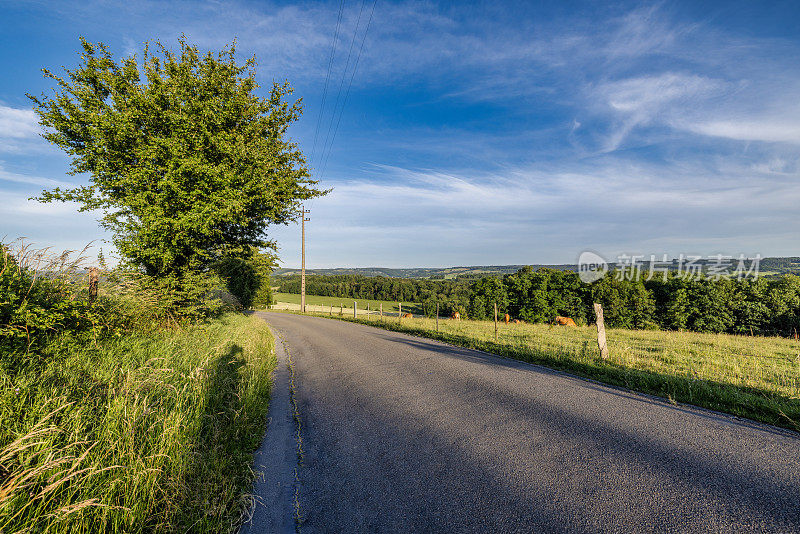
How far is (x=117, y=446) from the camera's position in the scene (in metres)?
3.07

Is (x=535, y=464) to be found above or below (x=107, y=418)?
below

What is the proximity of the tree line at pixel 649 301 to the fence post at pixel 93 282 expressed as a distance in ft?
91.8

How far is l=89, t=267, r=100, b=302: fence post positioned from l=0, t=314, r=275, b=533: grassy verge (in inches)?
73.5

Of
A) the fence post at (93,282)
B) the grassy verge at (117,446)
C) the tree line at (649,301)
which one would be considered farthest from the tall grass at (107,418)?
the tree line at (649,301)

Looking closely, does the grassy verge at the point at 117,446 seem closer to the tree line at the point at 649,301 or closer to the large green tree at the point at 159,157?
the large green tree at the point at 159,157

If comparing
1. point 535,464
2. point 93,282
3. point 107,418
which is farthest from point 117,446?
point 93,282

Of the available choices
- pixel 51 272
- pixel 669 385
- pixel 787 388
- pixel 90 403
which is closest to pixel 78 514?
pixel 90 403

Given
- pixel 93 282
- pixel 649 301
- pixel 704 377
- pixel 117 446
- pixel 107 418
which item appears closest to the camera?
pixel 117 446

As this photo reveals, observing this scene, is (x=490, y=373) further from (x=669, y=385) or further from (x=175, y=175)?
(x=175, y=175)

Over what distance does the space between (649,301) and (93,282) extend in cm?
5495

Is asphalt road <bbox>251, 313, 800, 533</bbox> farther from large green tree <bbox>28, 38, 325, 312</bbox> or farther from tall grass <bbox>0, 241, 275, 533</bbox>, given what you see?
large green tree <bbox>28, 38, 325, 312</bbox>

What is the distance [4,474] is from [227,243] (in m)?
12.6

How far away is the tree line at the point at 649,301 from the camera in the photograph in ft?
110

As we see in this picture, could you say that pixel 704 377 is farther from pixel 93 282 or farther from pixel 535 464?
pixel 93 282
